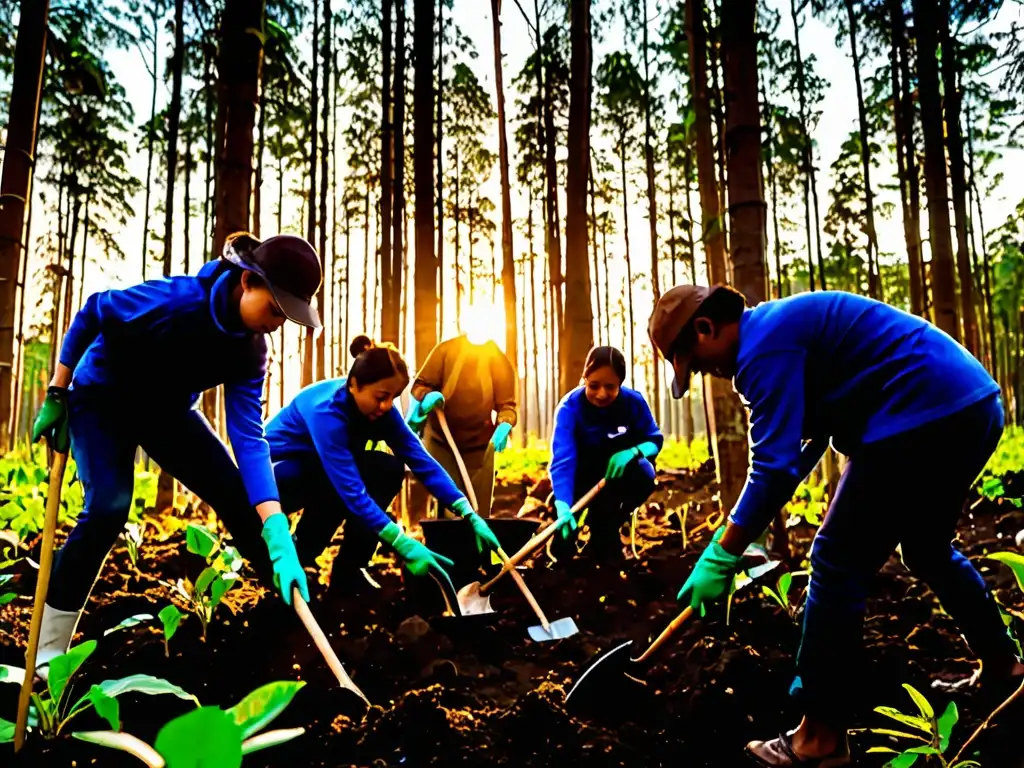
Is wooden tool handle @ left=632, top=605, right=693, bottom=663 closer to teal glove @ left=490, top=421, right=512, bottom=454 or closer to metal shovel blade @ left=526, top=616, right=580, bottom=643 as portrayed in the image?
metal shovel blade @ left=526, top=616, right=580, bottom=643

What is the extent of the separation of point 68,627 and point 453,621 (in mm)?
1561

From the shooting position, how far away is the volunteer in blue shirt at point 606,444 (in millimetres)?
4082

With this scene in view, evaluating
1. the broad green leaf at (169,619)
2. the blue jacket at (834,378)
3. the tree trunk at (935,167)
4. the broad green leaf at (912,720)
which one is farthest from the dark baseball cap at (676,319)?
the tree trunk at (935,167)

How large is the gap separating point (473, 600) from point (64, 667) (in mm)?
1842

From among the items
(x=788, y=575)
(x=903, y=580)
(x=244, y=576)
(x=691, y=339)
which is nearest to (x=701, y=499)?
(x=903, y=580)

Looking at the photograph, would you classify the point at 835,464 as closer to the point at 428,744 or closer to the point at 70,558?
the point at 428,744

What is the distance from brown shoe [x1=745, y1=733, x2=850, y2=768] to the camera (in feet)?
5.97

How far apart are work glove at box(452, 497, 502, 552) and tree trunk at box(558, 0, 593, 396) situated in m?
3.30

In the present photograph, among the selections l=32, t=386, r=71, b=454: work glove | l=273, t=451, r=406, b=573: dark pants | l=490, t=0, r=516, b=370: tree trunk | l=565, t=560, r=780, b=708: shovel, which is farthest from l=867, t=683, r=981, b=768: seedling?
l=490, t=0, r=516, b=370: tree trunk

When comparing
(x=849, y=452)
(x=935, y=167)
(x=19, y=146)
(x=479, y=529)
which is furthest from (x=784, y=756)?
(x=935, y=167)

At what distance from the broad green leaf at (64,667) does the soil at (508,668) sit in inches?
6.7

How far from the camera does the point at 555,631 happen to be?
3.01m

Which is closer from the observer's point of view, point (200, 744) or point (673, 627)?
point (200, 744)

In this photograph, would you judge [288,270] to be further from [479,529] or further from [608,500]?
[608,500]
